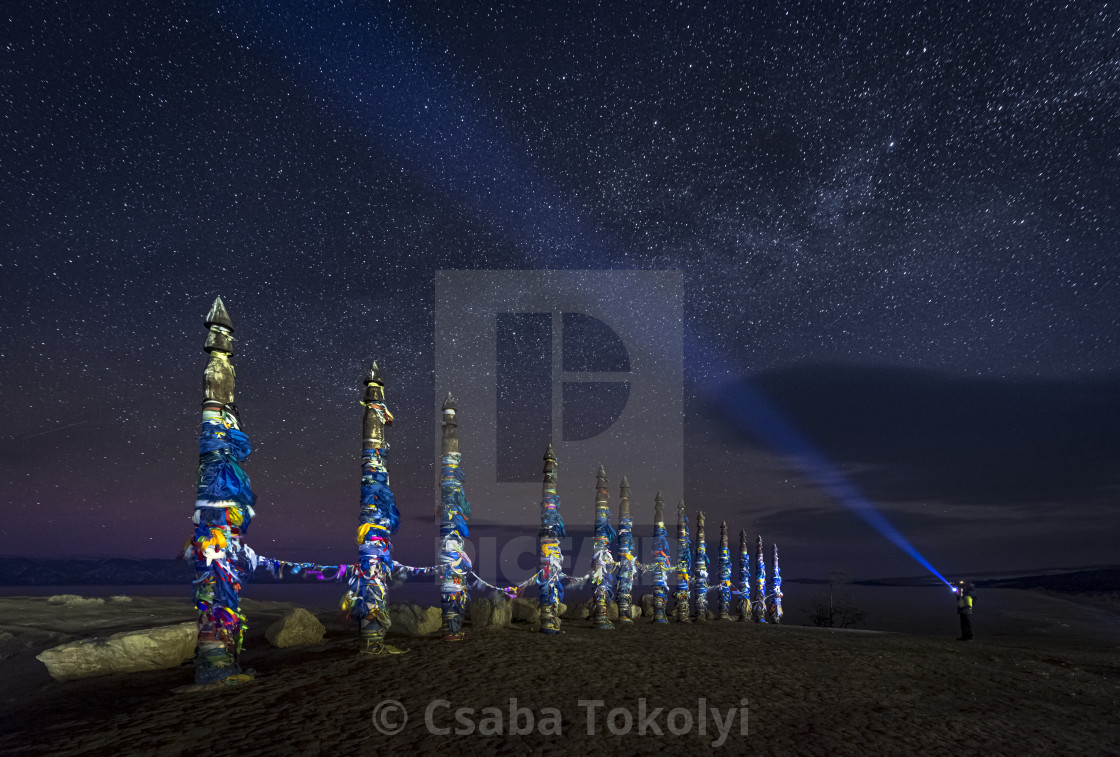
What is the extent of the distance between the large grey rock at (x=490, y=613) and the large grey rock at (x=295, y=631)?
233 inches

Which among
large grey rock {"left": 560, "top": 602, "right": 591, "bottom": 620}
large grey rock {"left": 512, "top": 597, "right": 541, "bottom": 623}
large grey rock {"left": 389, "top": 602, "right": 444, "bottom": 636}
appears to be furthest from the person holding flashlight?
large grey rock {"left": 389, "top": 602, "right": 444, "bottom": 636}

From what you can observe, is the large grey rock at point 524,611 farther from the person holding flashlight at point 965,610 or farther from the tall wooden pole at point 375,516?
the person holding flashlight at point 965,610

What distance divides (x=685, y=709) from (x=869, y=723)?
2854 mm

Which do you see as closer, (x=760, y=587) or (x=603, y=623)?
(x=603, y=623)

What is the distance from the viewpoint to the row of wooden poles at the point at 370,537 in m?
10.4

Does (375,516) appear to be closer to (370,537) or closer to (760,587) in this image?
(370,537)

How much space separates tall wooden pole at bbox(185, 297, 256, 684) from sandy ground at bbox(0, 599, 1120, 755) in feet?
2.73

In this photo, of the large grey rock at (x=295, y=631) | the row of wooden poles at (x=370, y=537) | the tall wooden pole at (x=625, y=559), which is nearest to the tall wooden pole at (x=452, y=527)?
the row of wooden poles at (x=370, y=537)

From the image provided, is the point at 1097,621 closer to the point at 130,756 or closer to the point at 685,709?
the point at 685,709

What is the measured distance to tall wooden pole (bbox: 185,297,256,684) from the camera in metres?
10.1

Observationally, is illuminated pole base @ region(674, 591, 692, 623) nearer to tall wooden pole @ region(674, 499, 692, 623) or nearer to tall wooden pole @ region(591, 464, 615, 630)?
tall wooden pole @ region(674, 499, 692, 623)

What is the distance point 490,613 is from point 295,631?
7.05 m

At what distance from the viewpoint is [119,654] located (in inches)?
456

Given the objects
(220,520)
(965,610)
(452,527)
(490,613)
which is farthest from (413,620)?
(965,610)
